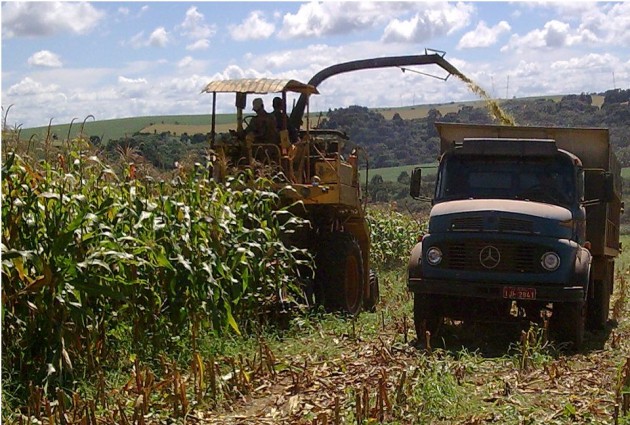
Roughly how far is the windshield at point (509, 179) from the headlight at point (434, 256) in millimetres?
985

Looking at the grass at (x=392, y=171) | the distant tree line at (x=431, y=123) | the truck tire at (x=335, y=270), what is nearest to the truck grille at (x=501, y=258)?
the truck tire at (x=335, y=270)

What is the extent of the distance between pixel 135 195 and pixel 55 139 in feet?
2.99

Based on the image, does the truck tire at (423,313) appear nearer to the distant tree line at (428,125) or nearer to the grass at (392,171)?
the distant tree line at (428,125)

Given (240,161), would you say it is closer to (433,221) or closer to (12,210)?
(433,221)

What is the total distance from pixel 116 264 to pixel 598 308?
6.65m

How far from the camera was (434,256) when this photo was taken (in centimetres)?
922

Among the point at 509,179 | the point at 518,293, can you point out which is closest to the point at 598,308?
the point at 509,179

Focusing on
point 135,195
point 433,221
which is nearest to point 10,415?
point 135,195

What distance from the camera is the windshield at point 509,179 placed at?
32.2 ft

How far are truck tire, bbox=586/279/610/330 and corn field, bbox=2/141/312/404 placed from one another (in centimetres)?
397

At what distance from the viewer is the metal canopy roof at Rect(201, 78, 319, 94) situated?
35.9ft

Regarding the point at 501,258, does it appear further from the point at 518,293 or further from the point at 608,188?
the point at 608,188

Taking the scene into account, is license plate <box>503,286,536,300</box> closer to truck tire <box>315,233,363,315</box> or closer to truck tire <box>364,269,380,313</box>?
truck tire <box>315,233,363,315</box>

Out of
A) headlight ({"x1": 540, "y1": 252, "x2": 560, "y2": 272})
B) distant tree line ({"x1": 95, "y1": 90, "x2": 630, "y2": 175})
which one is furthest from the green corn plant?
distant tree line ({"x1": 95, "y1": 90, "x2": 630, "y2": 175})
